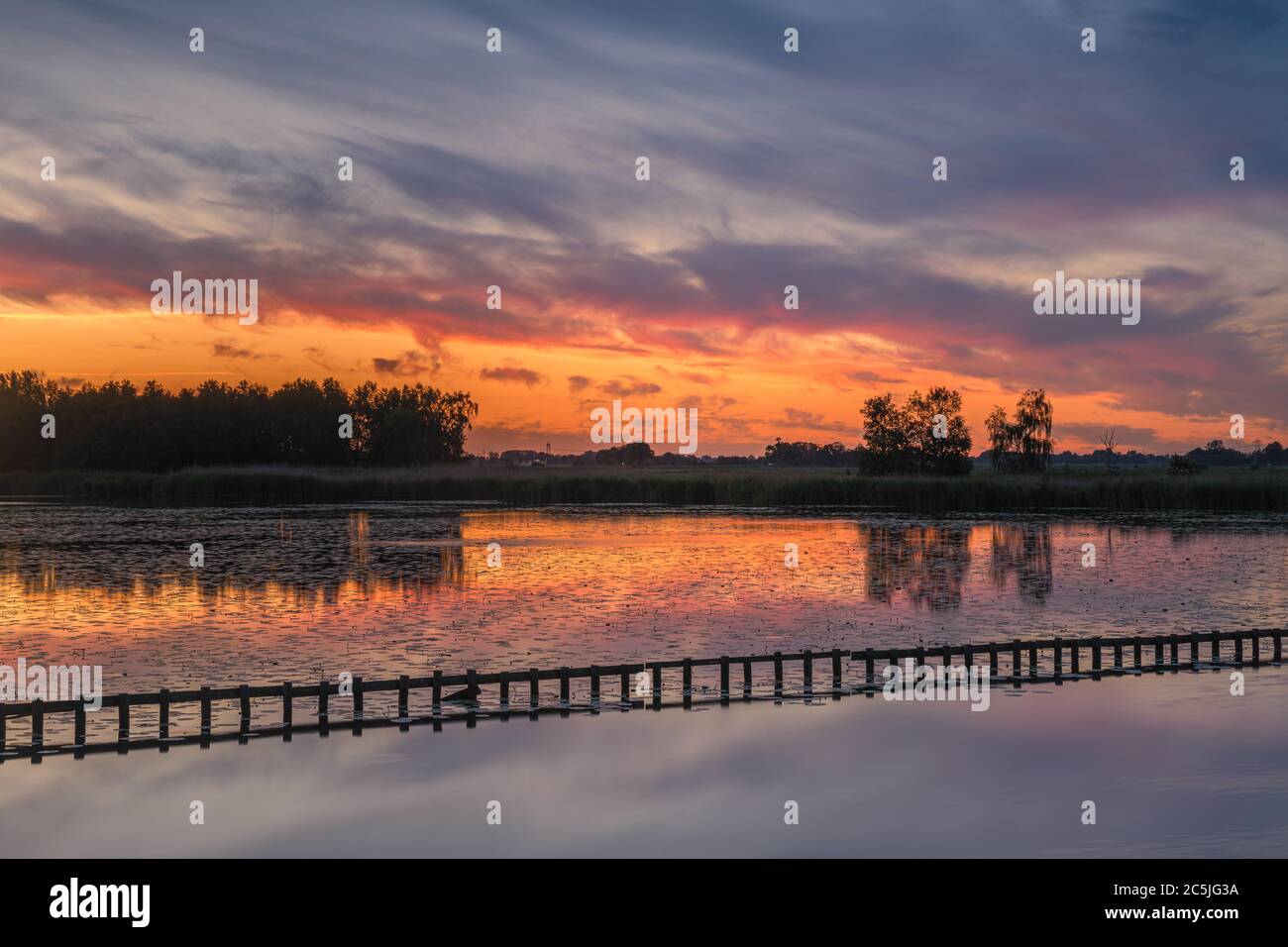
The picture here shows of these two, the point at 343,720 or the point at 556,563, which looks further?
the point at 556,563

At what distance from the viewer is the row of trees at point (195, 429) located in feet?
495

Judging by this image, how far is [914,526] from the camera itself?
77375 millimetres

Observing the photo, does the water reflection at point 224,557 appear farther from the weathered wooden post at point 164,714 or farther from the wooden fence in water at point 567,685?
the weathered wooden post at point 164,714

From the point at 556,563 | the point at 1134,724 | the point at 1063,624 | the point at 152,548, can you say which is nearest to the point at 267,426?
the point at 152,548

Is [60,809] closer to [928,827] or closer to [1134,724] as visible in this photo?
[928,827]

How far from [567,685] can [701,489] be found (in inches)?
3414

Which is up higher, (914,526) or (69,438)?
(69,438)

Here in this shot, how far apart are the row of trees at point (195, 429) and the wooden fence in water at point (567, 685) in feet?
421

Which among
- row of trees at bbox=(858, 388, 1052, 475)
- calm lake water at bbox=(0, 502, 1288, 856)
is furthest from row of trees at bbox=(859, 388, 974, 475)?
calm lake water at bbox=(0, 502, 1288, 856)

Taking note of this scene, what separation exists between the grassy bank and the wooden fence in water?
66.1 m

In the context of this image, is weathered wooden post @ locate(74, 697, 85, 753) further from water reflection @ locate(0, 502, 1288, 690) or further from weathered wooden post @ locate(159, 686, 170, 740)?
water reflection @ locate(0, 502, 1288, 690)

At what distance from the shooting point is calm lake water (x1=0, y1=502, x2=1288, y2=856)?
16062 millimetres

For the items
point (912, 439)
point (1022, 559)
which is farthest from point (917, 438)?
point (1022, 559)
